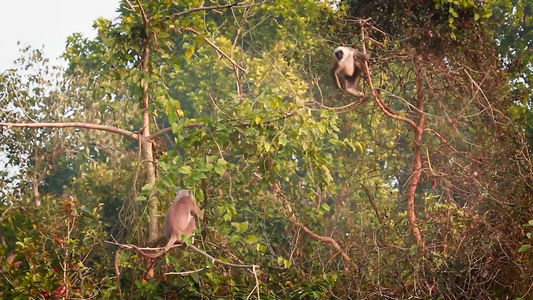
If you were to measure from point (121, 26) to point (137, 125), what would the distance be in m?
14.0

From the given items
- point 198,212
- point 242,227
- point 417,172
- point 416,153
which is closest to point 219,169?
point 242,227

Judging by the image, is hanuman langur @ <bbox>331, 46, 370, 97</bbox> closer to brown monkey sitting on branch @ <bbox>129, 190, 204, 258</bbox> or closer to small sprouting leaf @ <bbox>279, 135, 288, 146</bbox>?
small sprouting leaf @ <bbox>279, 135, 288, 146</bbox>

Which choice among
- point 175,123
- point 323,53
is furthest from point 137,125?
point 175,123

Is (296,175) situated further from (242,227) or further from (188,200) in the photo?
(242,227)

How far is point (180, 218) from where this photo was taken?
17.0 ft

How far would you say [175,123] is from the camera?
4.88m

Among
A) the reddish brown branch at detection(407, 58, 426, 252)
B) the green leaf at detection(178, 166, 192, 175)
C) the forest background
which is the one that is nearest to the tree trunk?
the forest background

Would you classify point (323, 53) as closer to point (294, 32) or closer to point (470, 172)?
point (470, 172)

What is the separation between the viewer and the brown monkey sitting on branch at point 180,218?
5039 mm

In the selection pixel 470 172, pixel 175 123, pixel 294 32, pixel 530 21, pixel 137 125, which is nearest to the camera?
pixel 175 123

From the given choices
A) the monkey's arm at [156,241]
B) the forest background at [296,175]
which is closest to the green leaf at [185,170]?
the forest background at [296,175]

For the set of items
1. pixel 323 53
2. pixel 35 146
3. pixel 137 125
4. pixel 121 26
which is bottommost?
pixel 137 125

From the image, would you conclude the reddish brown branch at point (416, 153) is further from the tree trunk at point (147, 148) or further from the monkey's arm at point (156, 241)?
the monkey's arm at point (156, 241)

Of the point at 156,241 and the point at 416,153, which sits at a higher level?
the point at 156,241
